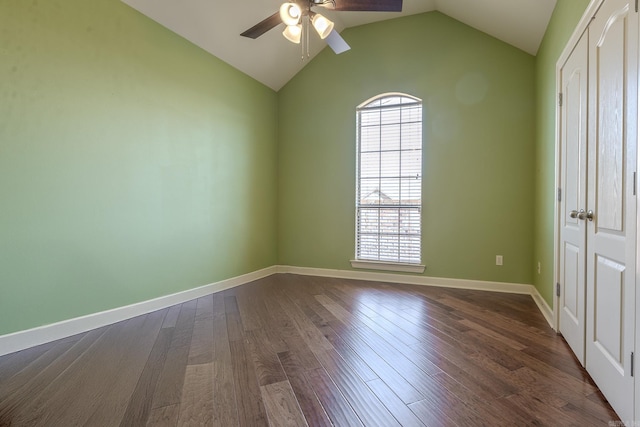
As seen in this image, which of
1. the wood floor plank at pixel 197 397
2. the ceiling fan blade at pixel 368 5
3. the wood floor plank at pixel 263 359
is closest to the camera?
the wood floor plank at pixel 197 397

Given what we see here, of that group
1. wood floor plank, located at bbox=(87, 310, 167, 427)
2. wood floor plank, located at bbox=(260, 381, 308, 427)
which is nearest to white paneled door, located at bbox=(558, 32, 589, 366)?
wood floor plank, located at bbox=(260, 381, 308, 427)

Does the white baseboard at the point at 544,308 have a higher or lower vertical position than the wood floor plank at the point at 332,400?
higher

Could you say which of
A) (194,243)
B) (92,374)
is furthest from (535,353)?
(194,243)

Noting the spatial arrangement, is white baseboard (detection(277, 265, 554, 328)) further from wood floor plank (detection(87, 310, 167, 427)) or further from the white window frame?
wood floor plank (detection(87, 310, 167, 427))

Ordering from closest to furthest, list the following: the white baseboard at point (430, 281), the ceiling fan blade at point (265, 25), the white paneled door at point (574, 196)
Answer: the white paneled door at point (574, 196) < the ceiling fan blade at point (265, 25) < the white baseboard at point (430, 281)

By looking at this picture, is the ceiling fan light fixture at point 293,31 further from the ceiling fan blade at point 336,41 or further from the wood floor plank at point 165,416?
the wood floor plank at point 165,416

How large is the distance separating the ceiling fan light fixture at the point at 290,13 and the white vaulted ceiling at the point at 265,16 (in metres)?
1.13

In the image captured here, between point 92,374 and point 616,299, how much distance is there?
2876mm

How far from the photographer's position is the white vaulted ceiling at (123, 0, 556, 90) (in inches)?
119

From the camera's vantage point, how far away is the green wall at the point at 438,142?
3717 mm

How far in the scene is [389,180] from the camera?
14.2 ft

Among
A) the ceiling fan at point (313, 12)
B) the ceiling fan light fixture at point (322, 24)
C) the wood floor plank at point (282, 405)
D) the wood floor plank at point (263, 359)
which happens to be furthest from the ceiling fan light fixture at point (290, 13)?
the wood floor plank at point (282, 405)

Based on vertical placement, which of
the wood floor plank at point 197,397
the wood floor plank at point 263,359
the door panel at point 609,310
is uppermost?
the door panel at point 609,310

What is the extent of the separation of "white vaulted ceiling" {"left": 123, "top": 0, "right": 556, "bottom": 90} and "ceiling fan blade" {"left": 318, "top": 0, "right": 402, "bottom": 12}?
4.00 ft
